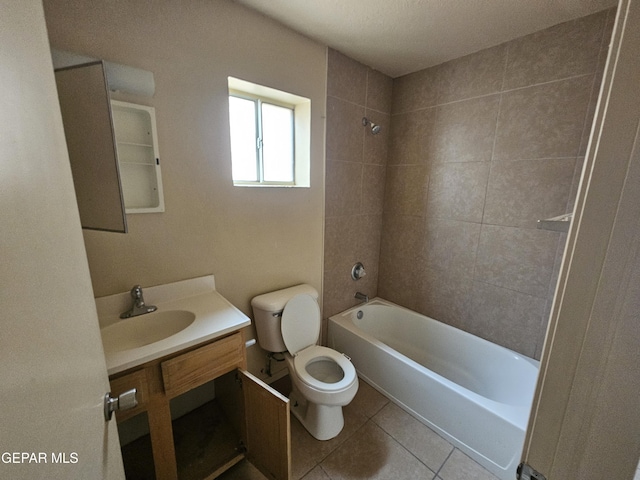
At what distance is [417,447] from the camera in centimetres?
151

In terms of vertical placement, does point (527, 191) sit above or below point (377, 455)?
above

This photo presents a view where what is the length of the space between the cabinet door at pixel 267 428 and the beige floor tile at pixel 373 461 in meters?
0.40

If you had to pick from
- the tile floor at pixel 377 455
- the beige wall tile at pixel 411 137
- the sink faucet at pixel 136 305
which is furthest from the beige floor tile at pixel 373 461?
the beige wall tile at pixel 411 137

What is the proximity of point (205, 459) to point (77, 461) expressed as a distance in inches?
46.4

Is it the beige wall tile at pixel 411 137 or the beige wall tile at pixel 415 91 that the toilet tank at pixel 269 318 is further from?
the beige wall tile at pixel 415 91

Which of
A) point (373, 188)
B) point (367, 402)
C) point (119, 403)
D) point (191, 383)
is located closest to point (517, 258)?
point (373, 188)

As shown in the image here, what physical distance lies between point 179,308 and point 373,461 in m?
1.37

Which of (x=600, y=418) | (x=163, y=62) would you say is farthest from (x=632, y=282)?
(x=163, y=62)

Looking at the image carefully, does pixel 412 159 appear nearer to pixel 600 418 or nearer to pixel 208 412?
pixel 600 418

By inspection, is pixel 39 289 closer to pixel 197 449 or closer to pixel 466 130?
pixel 197 449

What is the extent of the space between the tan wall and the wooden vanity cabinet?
488 millimetres

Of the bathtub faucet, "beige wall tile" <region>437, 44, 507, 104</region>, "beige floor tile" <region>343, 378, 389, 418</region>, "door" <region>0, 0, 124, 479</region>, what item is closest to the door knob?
"door" <region>0, 0, 124, 479</region>

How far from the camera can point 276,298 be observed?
170 centimetres

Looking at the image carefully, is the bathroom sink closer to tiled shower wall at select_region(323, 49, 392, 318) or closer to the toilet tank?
the toilet tank
